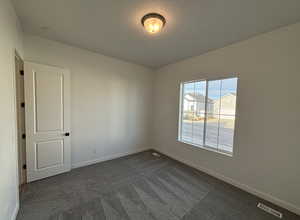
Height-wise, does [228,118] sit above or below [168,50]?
below

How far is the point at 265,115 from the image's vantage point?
2215mm

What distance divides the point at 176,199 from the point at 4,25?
327cm

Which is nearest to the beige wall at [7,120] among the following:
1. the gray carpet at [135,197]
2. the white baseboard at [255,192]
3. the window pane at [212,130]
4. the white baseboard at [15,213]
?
the white baseboard at [15,213]

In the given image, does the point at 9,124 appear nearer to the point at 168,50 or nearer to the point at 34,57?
the point at 34,57

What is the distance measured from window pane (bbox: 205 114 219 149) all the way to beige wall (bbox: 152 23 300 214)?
23cm

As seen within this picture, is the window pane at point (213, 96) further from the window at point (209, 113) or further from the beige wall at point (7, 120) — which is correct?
the beige wall at point (7, 120)

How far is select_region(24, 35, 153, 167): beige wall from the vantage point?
2.83 meters

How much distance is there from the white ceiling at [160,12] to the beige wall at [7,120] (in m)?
0.46

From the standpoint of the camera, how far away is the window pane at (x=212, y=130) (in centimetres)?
293

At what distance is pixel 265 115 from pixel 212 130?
1.02 metres

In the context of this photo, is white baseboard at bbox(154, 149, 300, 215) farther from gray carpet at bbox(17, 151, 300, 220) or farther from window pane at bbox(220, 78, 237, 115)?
window pane at bbox(220, 78, 237, 115)

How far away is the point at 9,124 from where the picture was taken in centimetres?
163

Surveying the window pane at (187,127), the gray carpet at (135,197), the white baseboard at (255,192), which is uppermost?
the window pane at (187,127)

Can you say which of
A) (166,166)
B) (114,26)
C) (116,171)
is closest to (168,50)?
(114,26)
